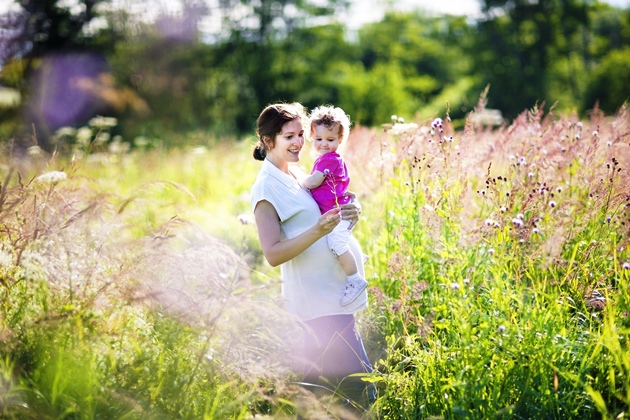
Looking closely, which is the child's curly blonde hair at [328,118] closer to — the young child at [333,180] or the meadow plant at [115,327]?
the young child at [333,180]

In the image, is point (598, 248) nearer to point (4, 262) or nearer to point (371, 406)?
point (371, 406)

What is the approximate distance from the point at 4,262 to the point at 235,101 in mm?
26144

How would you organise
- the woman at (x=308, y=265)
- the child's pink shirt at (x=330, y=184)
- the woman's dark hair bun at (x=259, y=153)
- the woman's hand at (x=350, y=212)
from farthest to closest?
the woman's dark hair bun at (x=259, y=153)
the child's pink shirt at (x=330, y=184)
the woman's hand at (x=350, y=212)
the woman at (x=308, y=265)

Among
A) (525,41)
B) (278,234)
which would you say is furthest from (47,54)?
(525,41)

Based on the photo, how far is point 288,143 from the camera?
2.73m

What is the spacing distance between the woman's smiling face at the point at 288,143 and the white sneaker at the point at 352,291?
73 centimetres

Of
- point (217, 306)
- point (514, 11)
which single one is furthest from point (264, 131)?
point (514, 11)

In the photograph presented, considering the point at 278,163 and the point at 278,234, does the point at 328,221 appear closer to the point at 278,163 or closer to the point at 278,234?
the point at 278,234

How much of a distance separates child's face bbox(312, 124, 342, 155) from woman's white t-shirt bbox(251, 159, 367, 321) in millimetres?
318

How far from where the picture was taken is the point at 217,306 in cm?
249

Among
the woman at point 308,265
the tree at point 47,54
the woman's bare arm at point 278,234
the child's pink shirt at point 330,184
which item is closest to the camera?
the woman's bare arm at point 278,234

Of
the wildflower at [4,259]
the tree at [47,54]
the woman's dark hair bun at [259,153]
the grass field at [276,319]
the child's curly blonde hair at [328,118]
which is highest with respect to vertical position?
the tree at [47,54]

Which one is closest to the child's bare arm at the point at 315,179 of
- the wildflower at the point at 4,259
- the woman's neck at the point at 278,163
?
the woman's neck at the point at 278,163

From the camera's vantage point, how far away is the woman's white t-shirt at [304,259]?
2688mm
